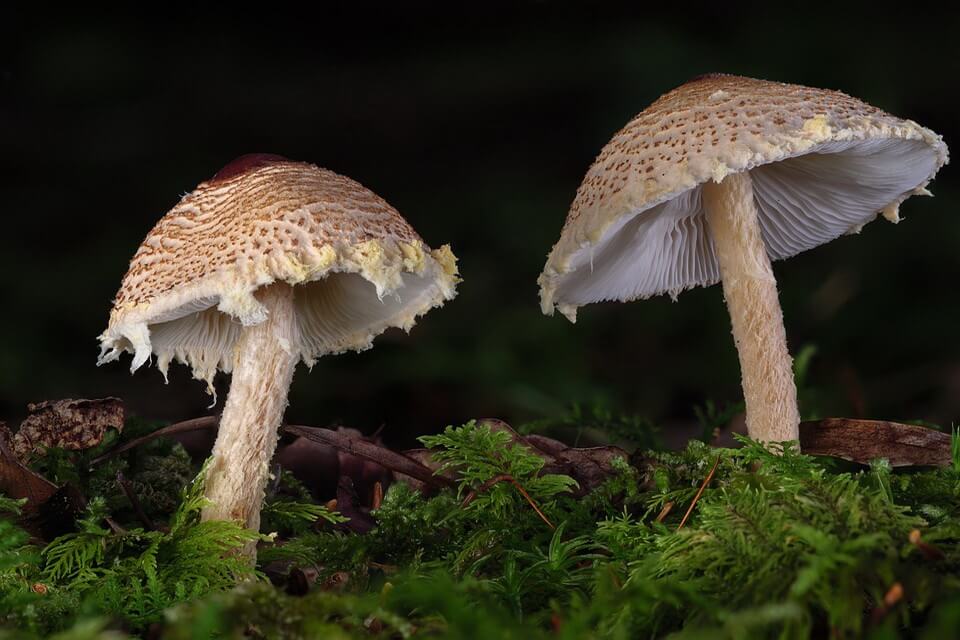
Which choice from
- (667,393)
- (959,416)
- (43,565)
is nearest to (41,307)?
(43,565)

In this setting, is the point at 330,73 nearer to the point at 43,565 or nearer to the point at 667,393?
the point at 667,393

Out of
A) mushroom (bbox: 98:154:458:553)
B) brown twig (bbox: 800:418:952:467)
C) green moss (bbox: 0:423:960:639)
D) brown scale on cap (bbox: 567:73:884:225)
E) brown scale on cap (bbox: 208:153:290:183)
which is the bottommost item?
green moss (bbox: 0:423:960:639)

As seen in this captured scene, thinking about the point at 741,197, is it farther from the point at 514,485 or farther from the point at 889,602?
the point at 889,602

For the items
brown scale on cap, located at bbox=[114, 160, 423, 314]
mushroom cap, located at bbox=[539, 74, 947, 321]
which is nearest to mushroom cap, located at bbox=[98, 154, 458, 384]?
brown scale on cap, located at bbox=[114, 160, 423, 314]

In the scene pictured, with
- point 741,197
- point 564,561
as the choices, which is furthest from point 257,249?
point 741,197

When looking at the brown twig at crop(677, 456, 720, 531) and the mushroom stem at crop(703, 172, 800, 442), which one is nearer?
the brown twig at crop(677, 456, 720, 531)

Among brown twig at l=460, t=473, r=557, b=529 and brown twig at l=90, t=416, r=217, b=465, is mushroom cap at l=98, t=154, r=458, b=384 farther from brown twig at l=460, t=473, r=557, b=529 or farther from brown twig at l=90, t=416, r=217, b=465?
brown twig at l=460, t=473, r=557, b=529
